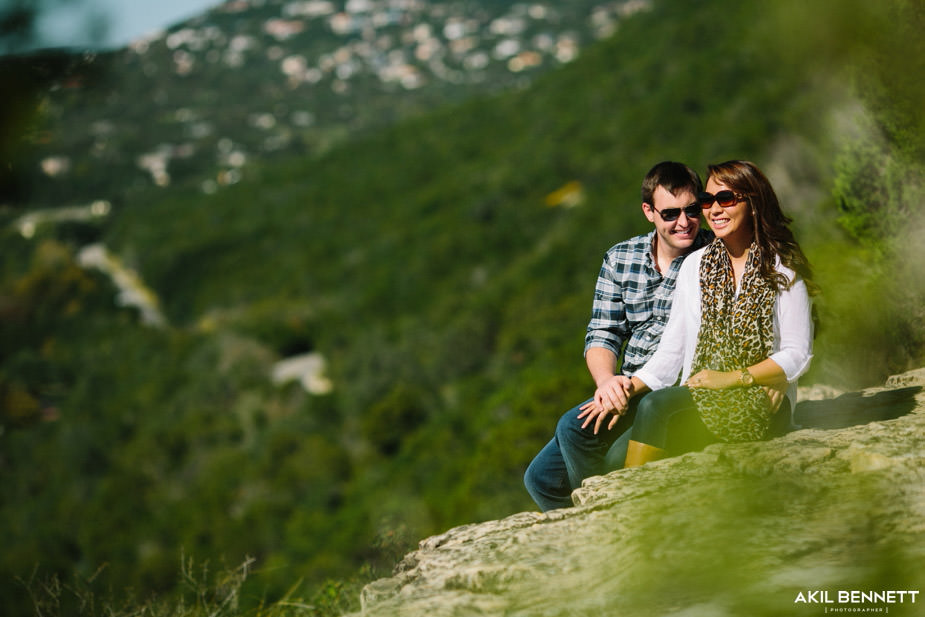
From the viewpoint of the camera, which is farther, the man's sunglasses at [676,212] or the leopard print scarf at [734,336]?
the man's sunglasses at [676,212]

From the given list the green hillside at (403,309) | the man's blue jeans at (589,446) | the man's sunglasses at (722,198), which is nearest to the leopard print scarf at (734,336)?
the man's sunglasses at (722,198)

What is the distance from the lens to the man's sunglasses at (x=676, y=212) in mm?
2680

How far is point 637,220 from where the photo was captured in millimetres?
20641

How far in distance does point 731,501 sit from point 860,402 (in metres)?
2.55

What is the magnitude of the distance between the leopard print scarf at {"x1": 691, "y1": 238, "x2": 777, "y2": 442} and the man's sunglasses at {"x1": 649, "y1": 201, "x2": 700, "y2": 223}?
0.65 feet

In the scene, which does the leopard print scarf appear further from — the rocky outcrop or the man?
the man

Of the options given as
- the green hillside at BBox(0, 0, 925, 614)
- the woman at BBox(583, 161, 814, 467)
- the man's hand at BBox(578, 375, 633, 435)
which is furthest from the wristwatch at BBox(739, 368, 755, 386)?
the green hillside at BBox(0, 0, 925, 614)

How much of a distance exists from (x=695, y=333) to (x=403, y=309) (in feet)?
115

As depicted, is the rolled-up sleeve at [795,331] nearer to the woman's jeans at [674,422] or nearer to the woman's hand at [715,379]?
the woman's hand at [715,379]

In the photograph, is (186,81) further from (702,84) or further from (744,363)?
(744,363)

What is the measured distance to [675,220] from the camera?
2.72 m

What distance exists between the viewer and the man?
2699 mm

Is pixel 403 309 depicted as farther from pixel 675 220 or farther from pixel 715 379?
pixel 715 379

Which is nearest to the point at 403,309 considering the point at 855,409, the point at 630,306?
the point at 855,409
